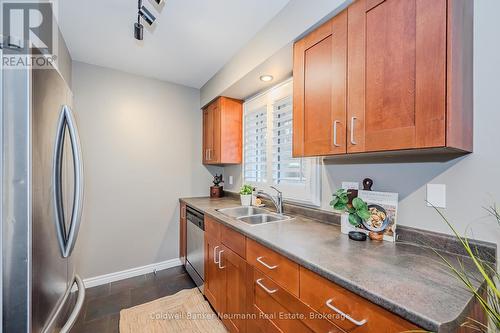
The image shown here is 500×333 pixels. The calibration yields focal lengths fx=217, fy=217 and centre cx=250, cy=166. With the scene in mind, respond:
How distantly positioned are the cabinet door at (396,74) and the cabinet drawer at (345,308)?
2.07ft

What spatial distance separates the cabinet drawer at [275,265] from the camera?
3.47ft

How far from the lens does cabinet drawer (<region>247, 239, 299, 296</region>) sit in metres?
1.06

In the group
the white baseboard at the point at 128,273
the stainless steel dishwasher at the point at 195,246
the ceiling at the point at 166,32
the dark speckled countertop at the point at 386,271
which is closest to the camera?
the dark speckled countertop at the point at 386,271

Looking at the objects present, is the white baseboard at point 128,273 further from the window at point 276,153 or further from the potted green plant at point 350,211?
the potted green plant at point 350,211

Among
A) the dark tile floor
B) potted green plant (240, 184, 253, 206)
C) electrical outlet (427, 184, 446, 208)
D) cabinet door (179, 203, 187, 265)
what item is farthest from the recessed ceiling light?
the dark tile floor

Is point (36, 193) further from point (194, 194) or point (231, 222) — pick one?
point (194, 194)

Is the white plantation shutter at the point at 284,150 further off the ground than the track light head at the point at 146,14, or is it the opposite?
the track light head at the point at 146,14

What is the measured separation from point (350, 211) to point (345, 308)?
60 cm

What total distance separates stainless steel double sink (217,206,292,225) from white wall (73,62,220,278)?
3.46 ft

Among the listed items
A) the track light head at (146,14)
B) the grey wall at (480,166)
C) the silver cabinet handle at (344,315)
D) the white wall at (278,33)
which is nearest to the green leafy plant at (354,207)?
the grey wall at (480,166)

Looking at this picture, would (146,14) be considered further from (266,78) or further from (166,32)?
(266,78)

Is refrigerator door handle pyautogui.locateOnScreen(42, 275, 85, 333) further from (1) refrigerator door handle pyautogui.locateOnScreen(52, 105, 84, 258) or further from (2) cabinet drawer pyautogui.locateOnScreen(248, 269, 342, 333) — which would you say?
(2) cabinet drawer pyautogui.locateOnScreen(248, 269, 342, 333)

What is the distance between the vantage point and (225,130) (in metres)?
2.66

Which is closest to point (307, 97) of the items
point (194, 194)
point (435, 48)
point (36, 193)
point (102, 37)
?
point (435, 48)
